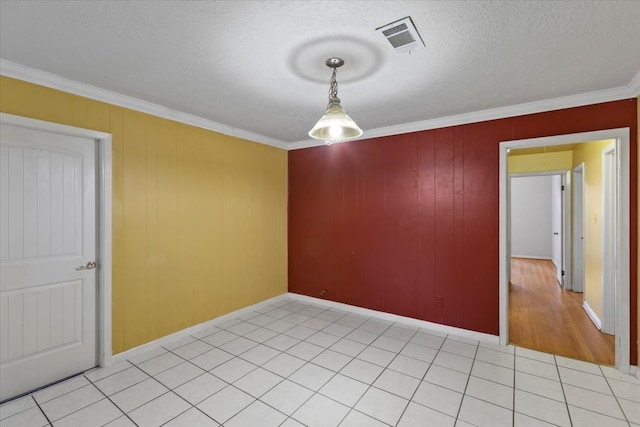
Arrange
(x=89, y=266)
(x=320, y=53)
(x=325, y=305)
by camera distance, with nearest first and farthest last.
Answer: (x=320, y=53)
(x=89, y=266)
(x=325, y=305)

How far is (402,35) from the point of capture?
1866 mm

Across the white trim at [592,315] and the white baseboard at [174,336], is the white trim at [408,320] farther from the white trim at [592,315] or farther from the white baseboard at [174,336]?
the white trim at [592,315]

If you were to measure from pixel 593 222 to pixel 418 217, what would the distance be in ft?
8.22

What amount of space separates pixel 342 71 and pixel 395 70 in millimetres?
427

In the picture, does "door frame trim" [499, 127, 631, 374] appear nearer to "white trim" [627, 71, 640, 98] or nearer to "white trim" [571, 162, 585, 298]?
"white trim" [627, 71, 640, 98]

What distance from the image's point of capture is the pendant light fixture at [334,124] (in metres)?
1.95

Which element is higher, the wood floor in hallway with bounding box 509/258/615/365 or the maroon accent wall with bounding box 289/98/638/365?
the maroon accent wall with bounding box 289/98/638/365

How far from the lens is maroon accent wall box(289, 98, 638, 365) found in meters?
3.28

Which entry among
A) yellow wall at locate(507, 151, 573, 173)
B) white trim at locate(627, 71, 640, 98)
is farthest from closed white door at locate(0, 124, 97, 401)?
yellow wall at locate(507, 151, 573, 173)

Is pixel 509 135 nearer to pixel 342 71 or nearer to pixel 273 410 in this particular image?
pixel 342 71

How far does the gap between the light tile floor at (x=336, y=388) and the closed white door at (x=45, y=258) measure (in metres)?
0.27

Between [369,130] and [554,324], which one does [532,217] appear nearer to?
[554,324]

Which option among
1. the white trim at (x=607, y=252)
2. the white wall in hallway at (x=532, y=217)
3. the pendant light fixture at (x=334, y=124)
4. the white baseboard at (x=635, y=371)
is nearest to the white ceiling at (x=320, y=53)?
the pendant light fixture at (x=334, y=124)

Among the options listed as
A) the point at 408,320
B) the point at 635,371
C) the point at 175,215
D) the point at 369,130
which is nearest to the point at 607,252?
the point at 635,371
